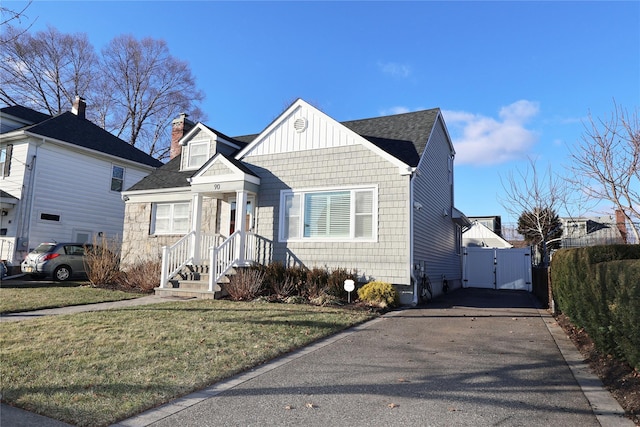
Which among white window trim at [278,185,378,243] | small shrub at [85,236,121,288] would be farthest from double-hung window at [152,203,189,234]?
white window trim at [278,185,378,243]

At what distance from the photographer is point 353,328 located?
7.69m

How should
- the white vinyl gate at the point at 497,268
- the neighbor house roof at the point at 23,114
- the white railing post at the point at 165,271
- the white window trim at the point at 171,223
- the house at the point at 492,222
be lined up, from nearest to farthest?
1. the white railing post at the point at 165,271
2. the white window trim at the point at 171,223
3. the white vinyl gate at the point at 497,268
4. the neighbor house roof at the point at 23,114
5. the house at the point at 492,222

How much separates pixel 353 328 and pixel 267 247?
564 centimetres

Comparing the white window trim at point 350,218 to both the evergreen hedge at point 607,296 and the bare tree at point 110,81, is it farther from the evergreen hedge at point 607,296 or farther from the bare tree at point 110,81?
the bare tree at point 110,81

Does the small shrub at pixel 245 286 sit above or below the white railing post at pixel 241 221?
below

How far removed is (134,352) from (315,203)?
7534 mm

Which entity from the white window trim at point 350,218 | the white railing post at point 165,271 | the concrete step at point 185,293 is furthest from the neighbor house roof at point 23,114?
the white window trim at point 350,218

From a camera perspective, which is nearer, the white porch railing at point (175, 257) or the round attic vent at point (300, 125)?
the white porch railing at point (175, 257)

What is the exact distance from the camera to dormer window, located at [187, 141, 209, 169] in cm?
1575

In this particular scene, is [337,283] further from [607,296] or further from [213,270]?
[607,296]

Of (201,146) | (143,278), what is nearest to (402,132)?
(201,146)

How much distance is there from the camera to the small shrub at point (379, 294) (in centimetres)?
1020

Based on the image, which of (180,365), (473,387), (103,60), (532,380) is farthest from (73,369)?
(103,60)

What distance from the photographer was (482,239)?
29031mm
